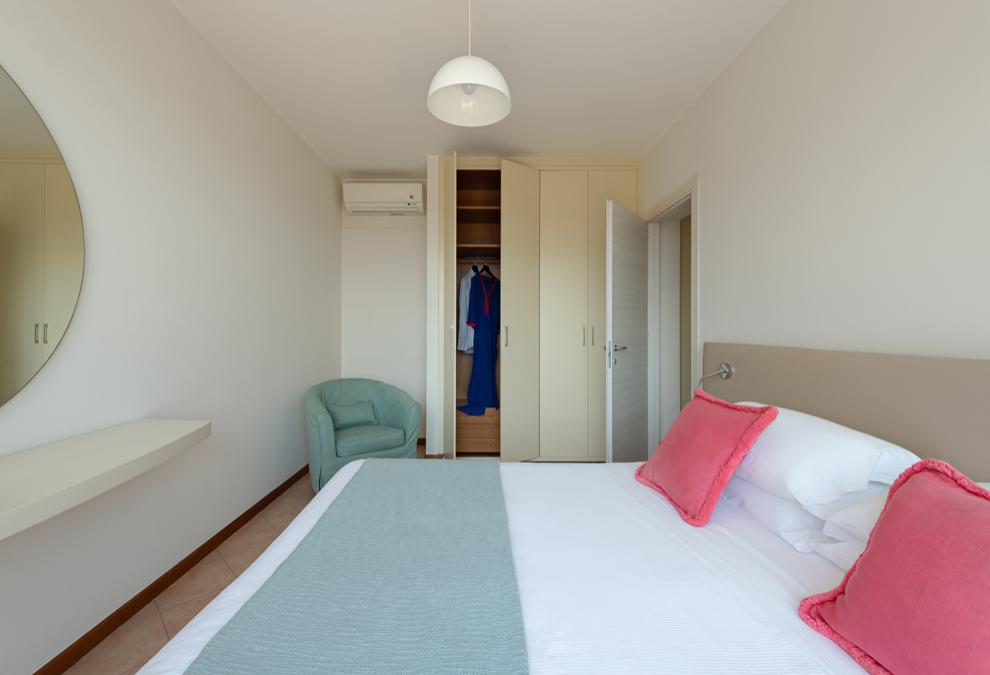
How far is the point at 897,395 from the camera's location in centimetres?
122

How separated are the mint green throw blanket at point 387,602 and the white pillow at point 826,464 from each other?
750 millimetres

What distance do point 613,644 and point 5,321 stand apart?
174 cm

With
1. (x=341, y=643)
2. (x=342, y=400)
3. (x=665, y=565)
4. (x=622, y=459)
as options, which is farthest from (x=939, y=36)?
(x=342, y=400)

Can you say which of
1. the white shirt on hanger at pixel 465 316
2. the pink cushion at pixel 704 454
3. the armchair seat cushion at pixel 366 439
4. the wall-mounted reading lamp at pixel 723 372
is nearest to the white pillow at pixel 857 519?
the pink cushion at pixel 704 454

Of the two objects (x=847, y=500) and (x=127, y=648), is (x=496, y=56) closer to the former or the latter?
(x=847, y=500)

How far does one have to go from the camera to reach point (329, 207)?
3.62m

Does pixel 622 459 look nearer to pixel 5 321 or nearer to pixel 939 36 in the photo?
pixel 939 36

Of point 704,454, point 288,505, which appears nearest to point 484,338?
point 288,505

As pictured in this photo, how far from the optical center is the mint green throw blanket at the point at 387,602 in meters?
0.69

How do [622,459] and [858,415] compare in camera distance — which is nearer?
[858,415]

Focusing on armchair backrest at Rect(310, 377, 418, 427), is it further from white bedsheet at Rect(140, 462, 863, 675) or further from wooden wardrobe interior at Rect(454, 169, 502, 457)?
white bedsheet at Rect(140, 462, 863, 675)

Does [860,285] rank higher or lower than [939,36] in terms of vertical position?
lower

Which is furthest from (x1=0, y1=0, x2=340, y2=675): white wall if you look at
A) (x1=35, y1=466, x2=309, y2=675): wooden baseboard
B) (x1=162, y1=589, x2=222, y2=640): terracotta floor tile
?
(x1=162, y1=589, x2=222, y2=640): terracotta floor tile

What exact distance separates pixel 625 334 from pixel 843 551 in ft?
6.75
